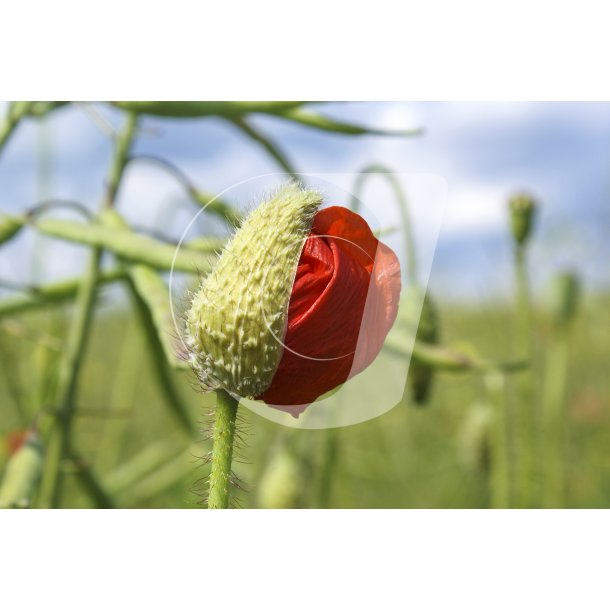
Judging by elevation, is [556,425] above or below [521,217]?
below

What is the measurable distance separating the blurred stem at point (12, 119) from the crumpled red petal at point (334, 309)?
43 centimetres

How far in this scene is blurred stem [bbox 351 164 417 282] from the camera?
1.95ft

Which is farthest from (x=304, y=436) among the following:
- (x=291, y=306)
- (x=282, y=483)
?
(x=291, y=306)

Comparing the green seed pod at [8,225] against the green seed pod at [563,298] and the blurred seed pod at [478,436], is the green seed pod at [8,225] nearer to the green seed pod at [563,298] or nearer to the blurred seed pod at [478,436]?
the blurred seed pod at [478,436]

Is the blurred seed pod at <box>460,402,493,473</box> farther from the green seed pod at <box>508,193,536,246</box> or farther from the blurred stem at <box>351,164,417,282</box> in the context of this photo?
the blurred stem at <box>351,164,417,282</box>

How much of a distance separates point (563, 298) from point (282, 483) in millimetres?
548

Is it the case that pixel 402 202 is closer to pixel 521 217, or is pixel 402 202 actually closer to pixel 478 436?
pixel 521 217

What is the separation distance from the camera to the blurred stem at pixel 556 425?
109 cm

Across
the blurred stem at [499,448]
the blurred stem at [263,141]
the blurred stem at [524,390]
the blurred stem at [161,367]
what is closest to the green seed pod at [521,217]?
the blurred stem at [524,390]

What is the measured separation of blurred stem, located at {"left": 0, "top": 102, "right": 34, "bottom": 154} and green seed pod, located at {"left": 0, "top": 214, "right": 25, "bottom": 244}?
7cm

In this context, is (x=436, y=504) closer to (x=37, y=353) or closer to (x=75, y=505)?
(x=75, y=505)

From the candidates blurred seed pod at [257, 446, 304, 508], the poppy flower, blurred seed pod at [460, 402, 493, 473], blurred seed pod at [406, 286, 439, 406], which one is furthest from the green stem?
blurred seed pod at [460, 402, 493, 473]

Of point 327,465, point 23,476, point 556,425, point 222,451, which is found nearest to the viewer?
point 222,451

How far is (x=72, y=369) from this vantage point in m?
0.69
